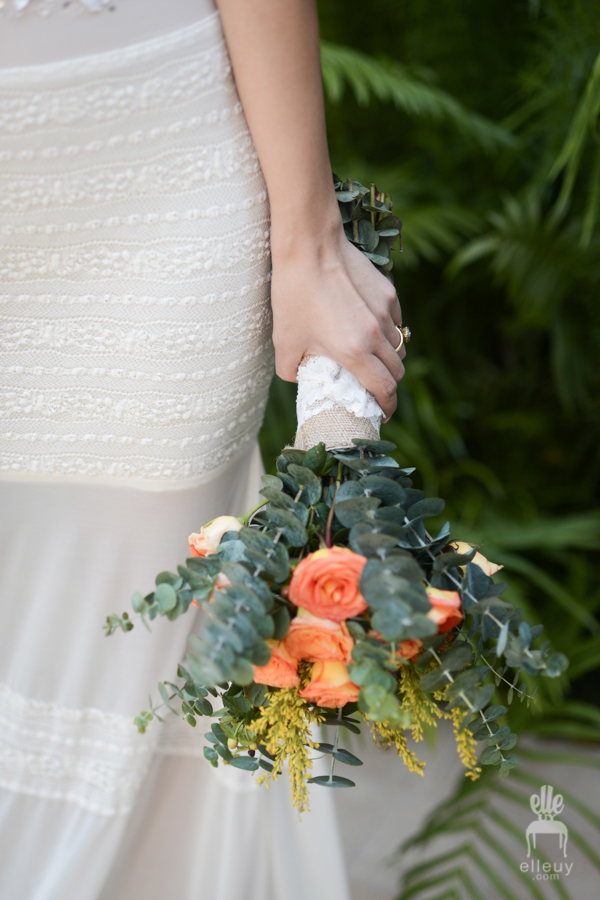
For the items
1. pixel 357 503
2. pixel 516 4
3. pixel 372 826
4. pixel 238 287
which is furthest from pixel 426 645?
pixel 516 4

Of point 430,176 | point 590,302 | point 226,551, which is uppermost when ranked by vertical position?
point 430,176

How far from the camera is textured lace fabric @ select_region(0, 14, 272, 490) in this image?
2.05ft

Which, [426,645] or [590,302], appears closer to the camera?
[426,645]

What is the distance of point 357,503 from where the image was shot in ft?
1.71

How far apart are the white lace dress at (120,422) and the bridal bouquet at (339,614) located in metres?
0.18

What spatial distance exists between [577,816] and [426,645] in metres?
1.41

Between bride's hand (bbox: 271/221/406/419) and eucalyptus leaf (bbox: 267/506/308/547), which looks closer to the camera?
eucalyptus leaf (bbox: 267/506/308/547)

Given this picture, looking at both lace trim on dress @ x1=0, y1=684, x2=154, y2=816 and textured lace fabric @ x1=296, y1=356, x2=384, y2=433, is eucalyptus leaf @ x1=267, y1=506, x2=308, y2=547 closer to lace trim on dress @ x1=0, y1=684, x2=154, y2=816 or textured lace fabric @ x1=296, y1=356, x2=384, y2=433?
textured lace fabric @ x1=296, y1=356, x2=384, y2=433

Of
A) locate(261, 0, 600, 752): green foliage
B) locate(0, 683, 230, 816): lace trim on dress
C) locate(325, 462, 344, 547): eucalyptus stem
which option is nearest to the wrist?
locate(325, 462, 344, 547): eucalyptus stem

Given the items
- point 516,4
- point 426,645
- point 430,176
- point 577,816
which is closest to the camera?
point 426,645

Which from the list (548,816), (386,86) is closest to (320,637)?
(548,816)

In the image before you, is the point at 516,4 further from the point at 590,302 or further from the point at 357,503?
the point at 357,503

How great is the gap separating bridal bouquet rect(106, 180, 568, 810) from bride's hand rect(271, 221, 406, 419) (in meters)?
0.04

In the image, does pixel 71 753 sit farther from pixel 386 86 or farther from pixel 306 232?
pixel 386 86
